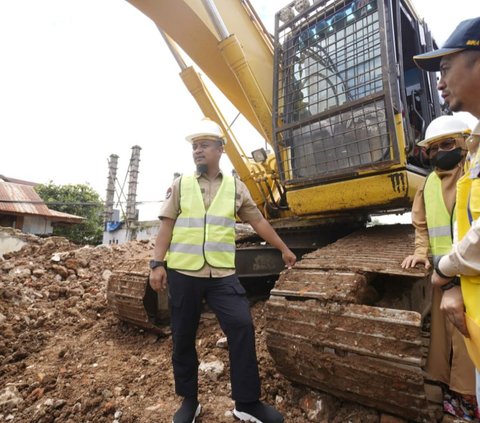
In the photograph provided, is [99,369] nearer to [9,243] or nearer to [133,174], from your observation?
[9,243]

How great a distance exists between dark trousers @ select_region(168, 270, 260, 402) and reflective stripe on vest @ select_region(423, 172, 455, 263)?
49.3 inches

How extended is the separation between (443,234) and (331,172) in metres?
1.05

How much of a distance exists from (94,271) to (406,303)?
539cm

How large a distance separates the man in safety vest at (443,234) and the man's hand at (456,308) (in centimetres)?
96

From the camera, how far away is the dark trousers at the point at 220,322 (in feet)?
6.67

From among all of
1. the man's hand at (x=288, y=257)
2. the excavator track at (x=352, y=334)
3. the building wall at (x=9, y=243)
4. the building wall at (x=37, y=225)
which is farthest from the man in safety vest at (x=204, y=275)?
the building wall at (x=37, y=225)

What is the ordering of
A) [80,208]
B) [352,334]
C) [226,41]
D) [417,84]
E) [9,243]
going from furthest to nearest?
[80,208] < [9,243] < [417,84] < [226,41] < [352,334]

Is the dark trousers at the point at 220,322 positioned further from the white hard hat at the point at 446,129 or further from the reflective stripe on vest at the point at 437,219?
the white hard hat at the point at 446,129

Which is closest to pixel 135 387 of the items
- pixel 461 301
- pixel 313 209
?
pixel 313 209

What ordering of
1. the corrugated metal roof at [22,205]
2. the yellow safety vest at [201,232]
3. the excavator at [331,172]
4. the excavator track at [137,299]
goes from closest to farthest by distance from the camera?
the excavator at [331,172]
the yellow safety vest at [201,232]
the excavator track at [137,299]
the corrugated metal roof at [22,205]

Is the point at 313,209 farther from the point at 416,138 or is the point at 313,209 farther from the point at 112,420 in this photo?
the point at 112,420

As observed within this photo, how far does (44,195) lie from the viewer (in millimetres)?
25750

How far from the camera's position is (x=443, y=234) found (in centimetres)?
211

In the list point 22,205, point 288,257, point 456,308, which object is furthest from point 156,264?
point 22,205
